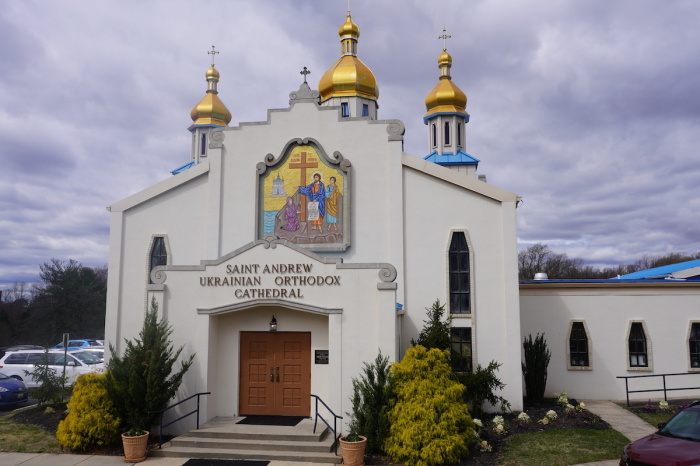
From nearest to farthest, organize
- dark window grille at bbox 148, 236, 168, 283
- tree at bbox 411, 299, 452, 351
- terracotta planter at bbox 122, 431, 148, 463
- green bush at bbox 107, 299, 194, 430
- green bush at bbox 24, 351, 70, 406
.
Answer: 1. terracotta planter at bbox 122, 431, 148, 463
2. green bush at bbox 107, 299, 194, 430
3. tree at bbox 411, 299, 452, 351
4. green bush at bbox 24, 351, 70, 406
5. dark window grille at bbox 148, 236, 168, 283

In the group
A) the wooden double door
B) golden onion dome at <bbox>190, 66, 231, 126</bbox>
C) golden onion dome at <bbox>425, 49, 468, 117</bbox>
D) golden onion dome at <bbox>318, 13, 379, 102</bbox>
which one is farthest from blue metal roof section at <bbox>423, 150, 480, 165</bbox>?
the wooden double door

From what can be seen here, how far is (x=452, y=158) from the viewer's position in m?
34.5

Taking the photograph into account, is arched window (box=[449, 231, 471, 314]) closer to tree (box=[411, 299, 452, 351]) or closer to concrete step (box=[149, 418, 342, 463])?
tree (box=[411, 299, 452, 351])

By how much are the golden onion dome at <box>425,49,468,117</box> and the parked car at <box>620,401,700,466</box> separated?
1075 inches

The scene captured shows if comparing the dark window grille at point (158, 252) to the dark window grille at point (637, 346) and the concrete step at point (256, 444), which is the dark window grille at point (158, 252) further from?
the dark window grille at point (637, 346)

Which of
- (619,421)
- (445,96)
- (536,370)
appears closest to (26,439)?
(536,370)

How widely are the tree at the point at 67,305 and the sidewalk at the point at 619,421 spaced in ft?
138

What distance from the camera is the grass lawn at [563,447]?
1209 cm

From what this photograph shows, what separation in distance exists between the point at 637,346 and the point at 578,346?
205 centimetres

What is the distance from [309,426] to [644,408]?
10602mm

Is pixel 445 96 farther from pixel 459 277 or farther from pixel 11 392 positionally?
pixel 11 392

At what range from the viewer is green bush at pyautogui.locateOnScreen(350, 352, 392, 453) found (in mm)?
12562

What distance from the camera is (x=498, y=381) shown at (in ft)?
51.2

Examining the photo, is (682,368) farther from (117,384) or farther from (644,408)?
(117,384)
